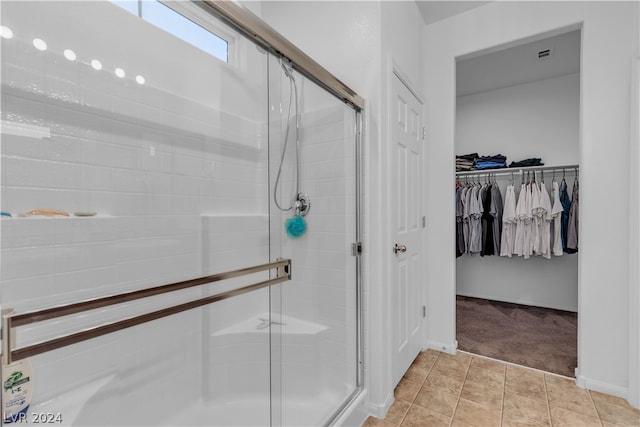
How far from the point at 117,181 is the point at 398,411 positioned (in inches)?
75.4

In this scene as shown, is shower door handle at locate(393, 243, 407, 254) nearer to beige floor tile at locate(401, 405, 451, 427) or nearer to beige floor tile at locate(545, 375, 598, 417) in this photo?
beige floor tile at locate(401, 405, 451, 427)

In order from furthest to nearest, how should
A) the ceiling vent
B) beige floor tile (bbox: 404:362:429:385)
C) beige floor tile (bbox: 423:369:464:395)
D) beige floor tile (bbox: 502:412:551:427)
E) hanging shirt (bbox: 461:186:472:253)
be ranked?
hanging shirt (bbox: 461:186:472:253) < the ceiling vent < beige floor tile (bbox: 404:362:429:385) < beige floor tile (bbox: 423:369:464:395) < beige floor tile (bbox: 502:412:551:427)

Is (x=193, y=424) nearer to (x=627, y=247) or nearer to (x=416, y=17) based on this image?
(x=627, y=247)

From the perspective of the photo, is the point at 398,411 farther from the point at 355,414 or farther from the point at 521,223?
the point at 521,223

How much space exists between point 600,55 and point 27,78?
301cm

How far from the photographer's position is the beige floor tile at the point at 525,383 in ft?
6.31

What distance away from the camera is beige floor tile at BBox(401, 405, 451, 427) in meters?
1.66

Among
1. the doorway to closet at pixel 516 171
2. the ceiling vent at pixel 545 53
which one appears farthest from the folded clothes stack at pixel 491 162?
the ceiling vent at pixel 545 53

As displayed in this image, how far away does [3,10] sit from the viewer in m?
1.06

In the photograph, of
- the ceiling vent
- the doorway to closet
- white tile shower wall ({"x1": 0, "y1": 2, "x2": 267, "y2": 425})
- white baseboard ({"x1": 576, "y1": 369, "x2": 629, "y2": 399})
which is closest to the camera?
white tile shower wall ({"x1": 0, "y1": 2, "x2": 267, "y2": 425})

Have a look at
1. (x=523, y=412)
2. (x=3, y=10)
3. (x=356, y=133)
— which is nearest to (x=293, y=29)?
(x=356, y=133)

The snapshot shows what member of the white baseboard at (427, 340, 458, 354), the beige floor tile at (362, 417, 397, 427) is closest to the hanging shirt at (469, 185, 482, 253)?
the white baseboard at (427, 340, 458, 354)

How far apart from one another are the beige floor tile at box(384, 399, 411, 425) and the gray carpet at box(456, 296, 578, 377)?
98 cm

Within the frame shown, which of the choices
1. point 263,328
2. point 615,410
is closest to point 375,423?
point 263,328
